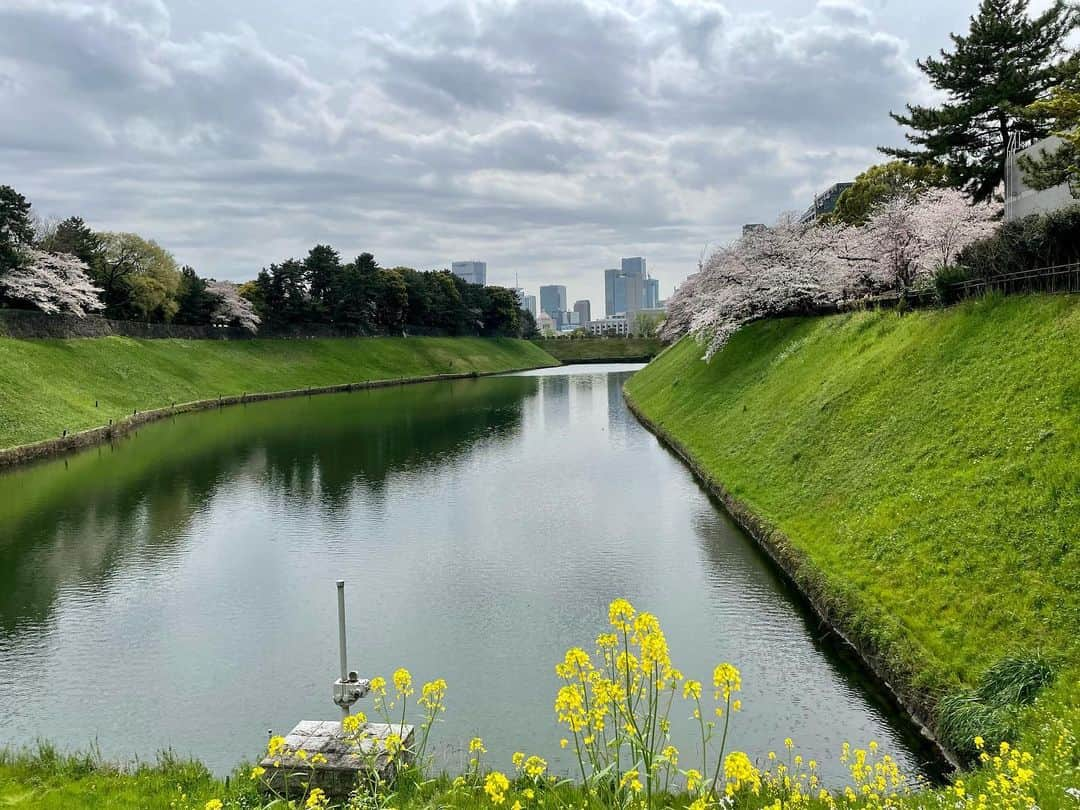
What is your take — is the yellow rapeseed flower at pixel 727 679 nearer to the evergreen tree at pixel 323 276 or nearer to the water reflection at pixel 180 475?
the water reflection at pixel 180 475

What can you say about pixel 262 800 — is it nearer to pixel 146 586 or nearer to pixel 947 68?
pixel 146 586

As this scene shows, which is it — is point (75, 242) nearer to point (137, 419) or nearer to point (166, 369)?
point (166, 369)

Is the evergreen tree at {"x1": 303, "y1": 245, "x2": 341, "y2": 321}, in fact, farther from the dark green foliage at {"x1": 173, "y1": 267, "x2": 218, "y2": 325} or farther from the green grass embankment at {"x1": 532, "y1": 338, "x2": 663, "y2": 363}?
the green grass embankment at {"x1": 532, "y1": 338, "x2": 663, "y2": 363}

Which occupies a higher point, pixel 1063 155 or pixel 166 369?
pixel 1063 155

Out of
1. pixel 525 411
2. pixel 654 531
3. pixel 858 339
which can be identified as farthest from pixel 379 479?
pixel 525 411

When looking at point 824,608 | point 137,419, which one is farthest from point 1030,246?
point 137,419

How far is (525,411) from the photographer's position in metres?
57.3

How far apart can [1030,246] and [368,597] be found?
19976 mm

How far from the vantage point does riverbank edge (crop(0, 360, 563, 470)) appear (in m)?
34.7

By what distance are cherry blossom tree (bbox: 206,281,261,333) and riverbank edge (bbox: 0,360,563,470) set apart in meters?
15.5

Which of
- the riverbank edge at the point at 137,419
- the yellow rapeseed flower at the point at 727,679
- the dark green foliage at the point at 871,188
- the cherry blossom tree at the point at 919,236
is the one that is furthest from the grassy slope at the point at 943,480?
the dark green foliage at the point at 871,188

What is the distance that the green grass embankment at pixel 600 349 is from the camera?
141 metres

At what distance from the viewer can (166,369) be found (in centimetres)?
6450

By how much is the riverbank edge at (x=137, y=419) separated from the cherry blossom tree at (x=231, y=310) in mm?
15480
